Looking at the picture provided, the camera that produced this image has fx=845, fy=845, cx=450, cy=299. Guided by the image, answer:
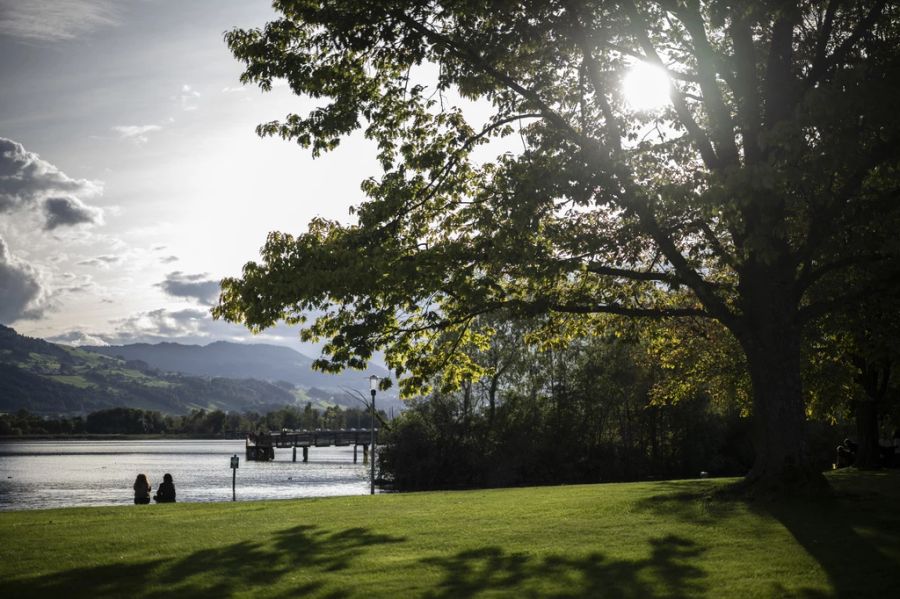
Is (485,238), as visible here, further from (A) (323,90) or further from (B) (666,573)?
(B) (666,573)

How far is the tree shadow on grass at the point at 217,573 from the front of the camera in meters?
11.4

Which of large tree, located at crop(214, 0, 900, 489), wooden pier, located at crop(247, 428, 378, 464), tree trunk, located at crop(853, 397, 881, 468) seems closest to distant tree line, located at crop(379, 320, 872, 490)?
tree trunk, located at crop(853, 397, 881, 468)

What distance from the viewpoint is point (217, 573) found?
41.2 feet

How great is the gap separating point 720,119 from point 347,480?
6296 cm

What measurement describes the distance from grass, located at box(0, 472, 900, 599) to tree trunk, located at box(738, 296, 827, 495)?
3.37 feet

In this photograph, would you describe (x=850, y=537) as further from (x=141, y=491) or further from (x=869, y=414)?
(x=869, y=414)

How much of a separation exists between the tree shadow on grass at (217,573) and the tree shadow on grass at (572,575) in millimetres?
1732

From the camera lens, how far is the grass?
1127 cm

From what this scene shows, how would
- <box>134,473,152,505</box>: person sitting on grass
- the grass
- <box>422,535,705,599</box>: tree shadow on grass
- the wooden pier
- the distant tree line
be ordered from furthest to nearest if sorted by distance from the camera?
the wooden pier < the distant tree line < <box>134,473,152,505</box>: person sitting on grass < the grass < <box>422,535,705,599</box>: tree shadow on grass

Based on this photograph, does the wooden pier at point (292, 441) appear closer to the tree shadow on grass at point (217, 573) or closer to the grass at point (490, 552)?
the grass at point (490, 552)

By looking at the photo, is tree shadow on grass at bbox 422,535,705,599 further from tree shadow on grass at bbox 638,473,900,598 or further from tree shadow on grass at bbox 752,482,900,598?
tree shadow on grass at bbox 752,482,900,598

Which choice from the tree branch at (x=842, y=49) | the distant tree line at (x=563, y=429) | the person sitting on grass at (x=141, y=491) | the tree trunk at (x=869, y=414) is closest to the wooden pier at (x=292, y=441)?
the distant tree line at (x=563, y=429)

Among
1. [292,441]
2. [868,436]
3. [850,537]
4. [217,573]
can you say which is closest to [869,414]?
[868,436]

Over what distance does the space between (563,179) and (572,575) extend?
29.2 feet
